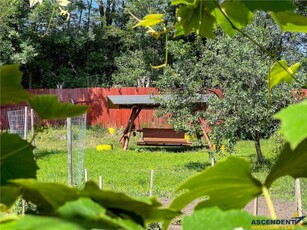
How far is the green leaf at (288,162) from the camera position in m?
0.19

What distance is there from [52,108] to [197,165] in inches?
254

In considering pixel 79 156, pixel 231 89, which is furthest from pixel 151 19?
pixel 231 89

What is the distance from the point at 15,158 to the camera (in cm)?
20

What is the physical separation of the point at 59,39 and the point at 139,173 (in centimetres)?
652

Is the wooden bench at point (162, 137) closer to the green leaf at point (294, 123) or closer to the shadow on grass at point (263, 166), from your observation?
the shadow on grass at point (263, 166)

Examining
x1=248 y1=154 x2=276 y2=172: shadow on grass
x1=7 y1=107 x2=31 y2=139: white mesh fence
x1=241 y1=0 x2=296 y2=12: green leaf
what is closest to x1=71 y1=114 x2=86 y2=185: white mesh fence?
x1=7 y1=107 x2=31 y2=139: white mesh fence

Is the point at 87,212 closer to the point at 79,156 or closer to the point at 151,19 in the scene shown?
the point at 151,19

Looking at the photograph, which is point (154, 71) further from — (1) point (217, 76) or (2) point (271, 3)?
(2) point (271, 3)

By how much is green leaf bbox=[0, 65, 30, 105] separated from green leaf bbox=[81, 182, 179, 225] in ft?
0.20

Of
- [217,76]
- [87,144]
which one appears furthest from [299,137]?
[87,144]

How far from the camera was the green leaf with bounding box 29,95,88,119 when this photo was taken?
213mm

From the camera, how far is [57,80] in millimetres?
12312

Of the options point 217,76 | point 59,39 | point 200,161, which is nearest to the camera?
point 217,76

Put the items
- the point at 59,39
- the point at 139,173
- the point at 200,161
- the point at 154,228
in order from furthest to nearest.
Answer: the point at 59,39 → the point at 200,161 → the point at 139,173 → the point at 154,228
